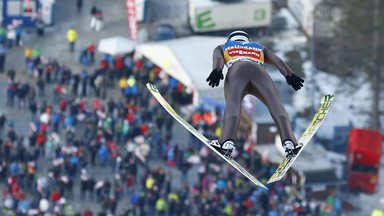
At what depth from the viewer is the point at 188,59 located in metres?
47.7

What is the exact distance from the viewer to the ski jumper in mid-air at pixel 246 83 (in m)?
19.3

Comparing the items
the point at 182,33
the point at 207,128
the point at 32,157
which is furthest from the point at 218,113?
the point at 182,33

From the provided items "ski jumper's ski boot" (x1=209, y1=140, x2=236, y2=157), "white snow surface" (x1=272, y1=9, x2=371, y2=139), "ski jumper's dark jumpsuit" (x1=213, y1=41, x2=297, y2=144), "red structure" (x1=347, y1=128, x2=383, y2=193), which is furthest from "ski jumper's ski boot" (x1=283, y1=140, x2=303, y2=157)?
"white snow surface" (x1=272, y1=9, x2=371, y2=139)

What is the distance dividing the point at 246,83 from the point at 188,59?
28117mm

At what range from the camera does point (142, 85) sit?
4719 centimetres

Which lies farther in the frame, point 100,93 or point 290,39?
point 290,39

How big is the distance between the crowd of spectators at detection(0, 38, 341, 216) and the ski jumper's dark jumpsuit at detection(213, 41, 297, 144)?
1887cm

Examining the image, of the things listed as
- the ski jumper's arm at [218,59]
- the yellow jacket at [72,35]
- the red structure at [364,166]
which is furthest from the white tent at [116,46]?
the ski jumper's arm at [218,59]

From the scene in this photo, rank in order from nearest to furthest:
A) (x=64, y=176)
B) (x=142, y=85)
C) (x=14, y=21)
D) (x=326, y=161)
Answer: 1. (x=64, y=176)
2. (x=326, y=161)
3. (x=142, y=85)
4. (x=14, y=21)

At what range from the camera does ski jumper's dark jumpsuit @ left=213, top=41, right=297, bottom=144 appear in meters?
19.5

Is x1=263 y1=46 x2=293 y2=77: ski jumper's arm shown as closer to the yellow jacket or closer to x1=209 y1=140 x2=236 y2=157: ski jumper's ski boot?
x1=209 y1=140 x2=236 y2=157: ski jumper's ski boot

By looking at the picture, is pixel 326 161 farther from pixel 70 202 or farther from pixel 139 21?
Answer: pixel 139 21

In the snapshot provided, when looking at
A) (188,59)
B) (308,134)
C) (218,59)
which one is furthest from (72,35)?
(218,59)

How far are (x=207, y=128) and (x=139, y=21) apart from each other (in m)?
16.0
